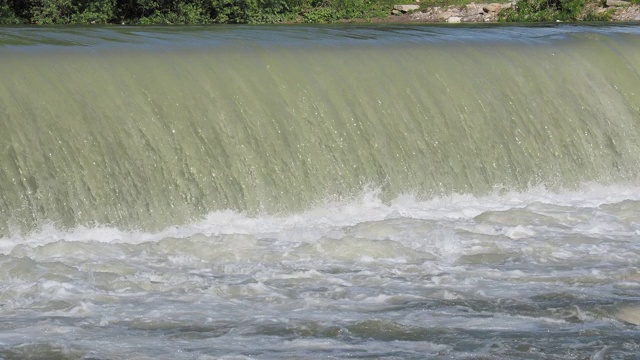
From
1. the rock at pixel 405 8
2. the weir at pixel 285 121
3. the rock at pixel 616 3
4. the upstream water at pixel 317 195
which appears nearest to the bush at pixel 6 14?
the upstream water at pixel 317 195

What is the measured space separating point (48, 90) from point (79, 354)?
4.54m

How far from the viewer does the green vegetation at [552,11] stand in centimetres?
2942

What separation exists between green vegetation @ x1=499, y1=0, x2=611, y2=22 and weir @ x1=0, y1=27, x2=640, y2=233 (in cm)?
1548

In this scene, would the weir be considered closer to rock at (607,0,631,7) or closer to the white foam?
the white foam

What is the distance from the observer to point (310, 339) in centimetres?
661

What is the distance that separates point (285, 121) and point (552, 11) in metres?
20.4

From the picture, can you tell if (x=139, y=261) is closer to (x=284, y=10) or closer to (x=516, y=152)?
(x=516, y=152)

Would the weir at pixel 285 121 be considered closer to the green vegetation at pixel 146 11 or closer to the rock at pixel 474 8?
the green vegetation at pixel 146 11

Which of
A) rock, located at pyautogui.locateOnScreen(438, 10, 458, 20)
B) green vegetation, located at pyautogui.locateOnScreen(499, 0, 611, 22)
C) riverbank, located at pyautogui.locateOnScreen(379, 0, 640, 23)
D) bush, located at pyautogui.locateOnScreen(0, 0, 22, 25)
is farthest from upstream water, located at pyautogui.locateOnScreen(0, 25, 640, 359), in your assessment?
rock, located at pyautogui.locateOnScreen(438, 10, 458, 20)

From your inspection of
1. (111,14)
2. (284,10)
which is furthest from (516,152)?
(284,10)

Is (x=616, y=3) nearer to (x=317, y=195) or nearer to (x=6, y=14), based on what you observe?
(x=6, y=14)

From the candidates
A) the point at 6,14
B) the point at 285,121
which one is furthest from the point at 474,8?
the point at 285,121

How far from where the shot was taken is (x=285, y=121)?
11.0 m

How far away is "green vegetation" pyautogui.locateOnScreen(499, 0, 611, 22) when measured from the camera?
96.5 feet
